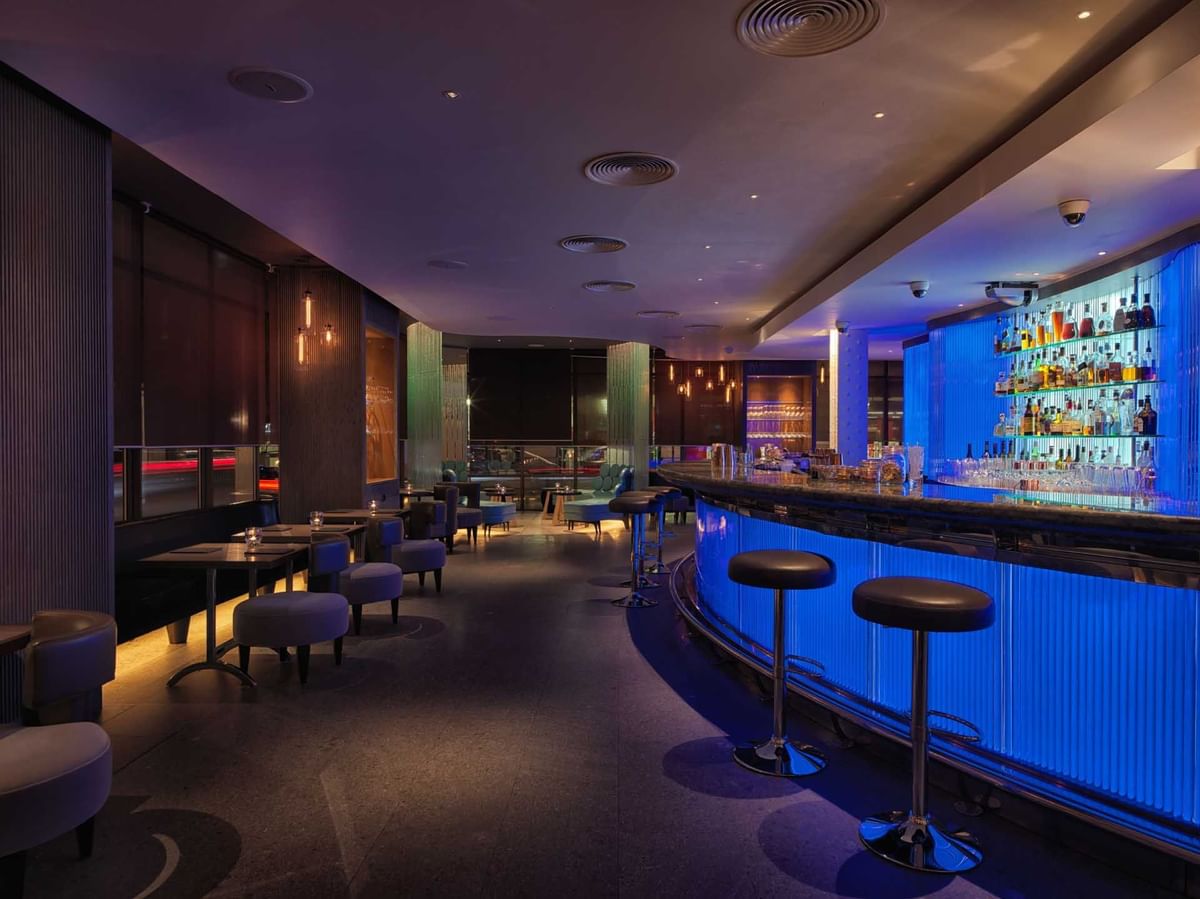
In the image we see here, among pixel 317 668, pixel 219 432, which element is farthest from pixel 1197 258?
pixel 219 432

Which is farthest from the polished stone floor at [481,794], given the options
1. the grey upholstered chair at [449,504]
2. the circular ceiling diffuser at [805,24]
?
the grey upholstered chair at [449,504]

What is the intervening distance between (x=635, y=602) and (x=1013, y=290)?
4342 millimetres

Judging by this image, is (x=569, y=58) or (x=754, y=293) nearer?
(x=569, y=58)

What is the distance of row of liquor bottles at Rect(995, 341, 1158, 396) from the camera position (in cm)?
536

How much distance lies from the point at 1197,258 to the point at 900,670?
12.0 ft

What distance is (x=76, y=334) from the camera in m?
3.78

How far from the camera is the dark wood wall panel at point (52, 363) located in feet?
11.1

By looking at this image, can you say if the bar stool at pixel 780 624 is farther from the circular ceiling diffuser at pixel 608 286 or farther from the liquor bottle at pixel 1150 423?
the circular ceiling diffuser at pixel 608 286

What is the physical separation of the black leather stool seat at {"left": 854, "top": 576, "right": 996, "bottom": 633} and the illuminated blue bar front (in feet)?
1.30

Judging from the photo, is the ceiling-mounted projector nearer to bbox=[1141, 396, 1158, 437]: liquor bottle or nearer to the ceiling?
the ceiling

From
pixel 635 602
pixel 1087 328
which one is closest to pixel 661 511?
pixel 635 602

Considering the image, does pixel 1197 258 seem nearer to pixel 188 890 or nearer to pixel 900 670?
pixel 900 670

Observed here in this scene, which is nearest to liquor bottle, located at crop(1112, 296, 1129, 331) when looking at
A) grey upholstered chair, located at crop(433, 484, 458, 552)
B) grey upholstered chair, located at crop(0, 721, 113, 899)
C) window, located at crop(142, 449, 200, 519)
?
grey upholstered chair, located at crop(0, 721, 113, 899)

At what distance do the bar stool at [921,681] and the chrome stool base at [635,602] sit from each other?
377cm
